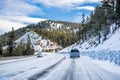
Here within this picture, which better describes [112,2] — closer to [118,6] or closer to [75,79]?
[118,6]

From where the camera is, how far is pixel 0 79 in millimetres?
13875

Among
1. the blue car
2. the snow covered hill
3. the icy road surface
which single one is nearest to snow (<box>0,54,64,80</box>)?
the icy road surface

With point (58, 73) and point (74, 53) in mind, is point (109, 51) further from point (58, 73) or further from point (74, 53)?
point (74, 53)

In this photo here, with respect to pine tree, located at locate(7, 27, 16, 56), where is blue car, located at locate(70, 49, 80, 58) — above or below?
below

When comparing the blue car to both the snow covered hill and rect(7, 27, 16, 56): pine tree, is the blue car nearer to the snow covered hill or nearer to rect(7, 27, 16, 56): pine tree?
the snow covered hill

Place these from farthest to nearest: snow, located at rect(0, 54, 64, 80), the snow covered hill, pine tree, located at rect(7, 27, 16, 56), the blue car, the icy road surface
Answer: pine tree, located at rect(7, 27, 16, 56), the blue car, the snow covered hill, snow, located at rect(0, 54, 64, 80), the icy road surface

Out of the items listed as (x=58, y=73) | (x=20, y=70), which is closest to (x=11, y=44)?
(x=20, y=70)

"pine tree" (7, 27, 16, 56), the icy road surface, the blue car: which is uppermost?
"pine tree" (7, 27, 16, 56)

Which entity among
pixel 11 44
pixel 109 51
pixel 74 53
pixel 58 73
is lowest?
pixel 58 73

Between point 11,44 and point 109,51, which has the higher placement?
point 11,44

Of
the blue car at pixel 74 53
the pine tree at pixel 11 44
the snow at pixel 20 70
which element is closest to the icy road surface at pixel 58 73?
the snow at pixel 20 70

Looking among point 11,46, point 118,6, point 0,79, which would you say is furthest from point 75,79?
point 11,46

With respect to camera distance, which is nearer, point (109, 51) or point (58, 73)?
point (58, 73)

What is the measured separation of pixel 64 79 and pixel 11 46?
92.8m
